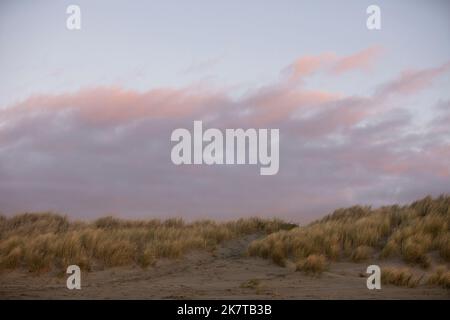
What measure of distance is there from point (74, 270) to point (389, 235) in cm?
814

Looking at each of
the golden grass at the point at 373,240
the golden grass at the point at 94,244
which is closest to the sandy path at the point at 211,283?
the golden grass at the point at 94,244

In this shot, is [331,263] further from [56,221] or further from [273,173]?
[56,221]

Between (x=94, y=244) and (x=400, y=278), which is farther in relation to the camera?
(x=94, y=244)

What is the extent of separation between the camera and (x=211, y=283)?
1108cm

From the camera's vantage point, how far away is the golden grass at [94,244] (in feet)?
40.8

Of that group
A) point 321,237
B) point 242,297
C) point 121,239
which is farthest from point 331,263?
point 121,239

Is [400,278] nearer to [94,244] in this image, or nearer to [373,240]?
[373,240]

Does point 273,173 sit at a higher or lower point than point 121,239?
higher

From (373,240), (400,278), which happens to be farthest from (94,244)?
(400,278)

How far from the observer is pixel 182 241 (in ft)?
47.0

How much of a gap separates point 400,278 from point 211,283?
389 cm

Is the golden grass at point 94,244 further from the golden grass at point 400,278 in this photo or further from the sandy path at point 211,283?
the golden grass at point 400,278

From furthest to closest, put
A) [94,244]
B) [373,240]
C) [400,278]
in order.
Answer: [373,240] → [94,244] → [400,278]

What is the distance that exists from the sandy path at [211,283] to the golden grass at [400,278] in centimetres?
21
